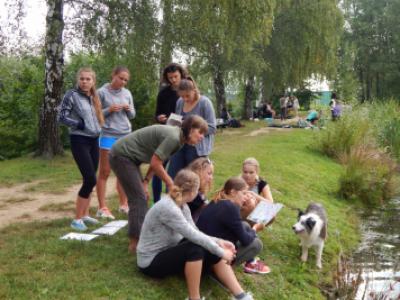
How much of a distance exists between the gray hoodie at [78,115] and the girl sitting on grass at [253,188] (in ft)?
5.69

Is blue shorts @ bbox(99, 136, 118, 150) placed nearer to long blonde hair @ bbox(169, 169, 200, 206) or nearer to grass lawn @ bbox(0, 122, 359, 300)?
grass lawn @ bbox(0, 122, 359, 300)

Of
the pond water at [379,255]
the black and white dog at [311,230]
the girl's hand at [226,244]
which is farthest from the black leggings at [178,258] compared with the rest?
the black and white dog at [311,230]

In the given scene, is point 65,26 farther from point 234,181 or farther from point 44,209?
point 234,181

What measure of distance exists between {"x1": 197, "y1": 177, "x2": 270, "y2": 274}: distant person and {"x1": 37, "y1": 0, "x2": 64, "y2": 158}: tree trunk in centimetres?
798

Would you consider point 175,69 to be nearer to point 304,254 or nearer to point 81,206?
point 81,206

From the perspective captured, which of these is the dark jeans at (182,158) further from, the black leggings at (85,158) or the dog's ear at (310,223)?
the dog's ear at (310,223)

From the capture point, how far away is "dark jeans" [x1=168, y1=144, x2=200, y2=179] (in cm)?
562

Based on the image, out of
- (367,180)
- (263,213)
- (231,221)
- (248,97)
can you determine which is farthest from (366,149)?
(248,97)

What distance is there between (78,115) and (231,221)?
2.20 meters

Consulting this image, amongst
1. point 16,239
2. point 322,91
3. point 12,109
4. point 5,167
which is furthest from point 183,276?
point 322,91

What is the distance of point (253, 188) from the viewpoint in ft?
20.0

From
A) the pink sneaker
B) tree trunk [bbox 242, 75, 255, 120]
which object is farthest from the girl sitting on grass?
tree trunk [bbox 242, 75, 255, 120]

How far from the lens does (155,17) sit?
11852 mm

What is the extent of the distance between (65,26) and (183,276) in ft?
28.5
